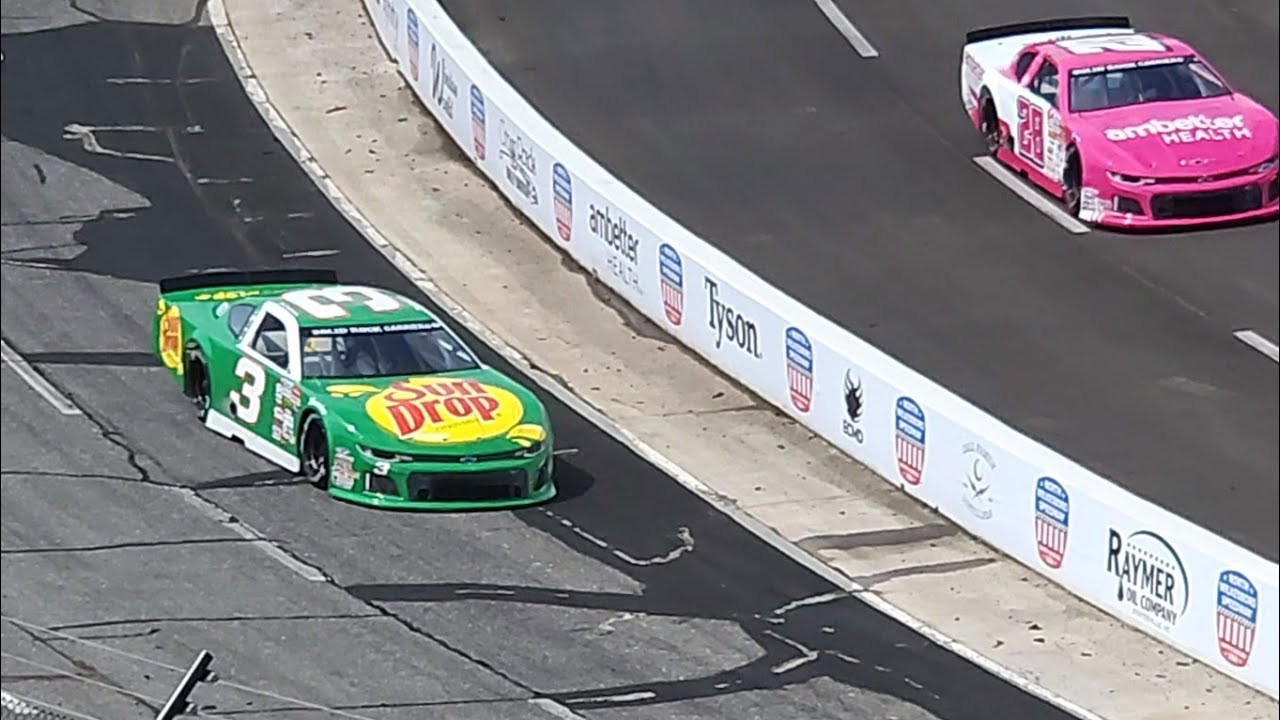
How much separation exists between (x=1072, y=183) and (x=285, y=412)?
32.3ft

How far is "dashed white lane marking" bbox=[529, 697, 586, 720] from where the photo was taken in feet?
49.7

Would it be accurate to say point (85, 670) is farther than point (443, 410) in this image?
No

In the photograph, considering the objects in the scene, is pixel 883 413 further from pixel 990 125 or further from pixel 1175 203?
pixel 990 125

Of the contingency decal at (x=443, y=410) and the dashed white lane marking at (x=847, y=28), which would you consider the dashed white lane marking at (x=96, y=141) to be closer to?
the dashed white lane marking at (x=847, y=28)

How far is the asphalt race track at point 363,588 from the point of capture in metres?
15.4

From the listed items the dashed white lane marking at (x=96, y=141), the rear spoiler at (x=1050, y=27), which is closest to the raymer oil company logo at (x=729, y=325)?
the rear spoiler at (x=1050, y=27)

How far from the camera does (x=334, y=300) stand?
20.4 m

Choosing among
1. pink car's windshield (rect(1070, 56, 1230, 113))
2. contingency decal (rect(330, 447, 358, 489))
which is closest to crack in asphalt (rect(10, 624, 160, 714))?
contingency decal (rect(330, 447, 358, 489))

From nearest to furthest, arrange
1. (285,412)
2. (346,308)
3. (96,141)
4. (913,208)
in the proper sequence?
(285,412), (346,308), (913,208), (96,141)

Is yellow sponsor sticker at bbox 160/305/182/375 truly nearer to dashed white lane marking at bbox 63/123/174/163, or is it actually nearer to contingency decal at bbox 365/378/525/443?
Answer: contingency decal at bbox 365/378/525/443

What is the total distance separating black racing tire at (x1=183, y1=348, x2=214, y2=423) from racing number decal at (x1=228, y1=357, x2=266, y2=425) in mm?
511

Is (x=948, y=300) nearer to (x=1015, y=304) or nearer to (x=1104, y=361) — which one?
(x=1015, y=304)

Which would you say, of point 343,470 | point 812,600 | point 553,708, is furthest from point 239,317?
point 553,708

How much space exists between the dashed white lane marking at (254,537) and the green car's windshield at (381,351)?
126 cm
